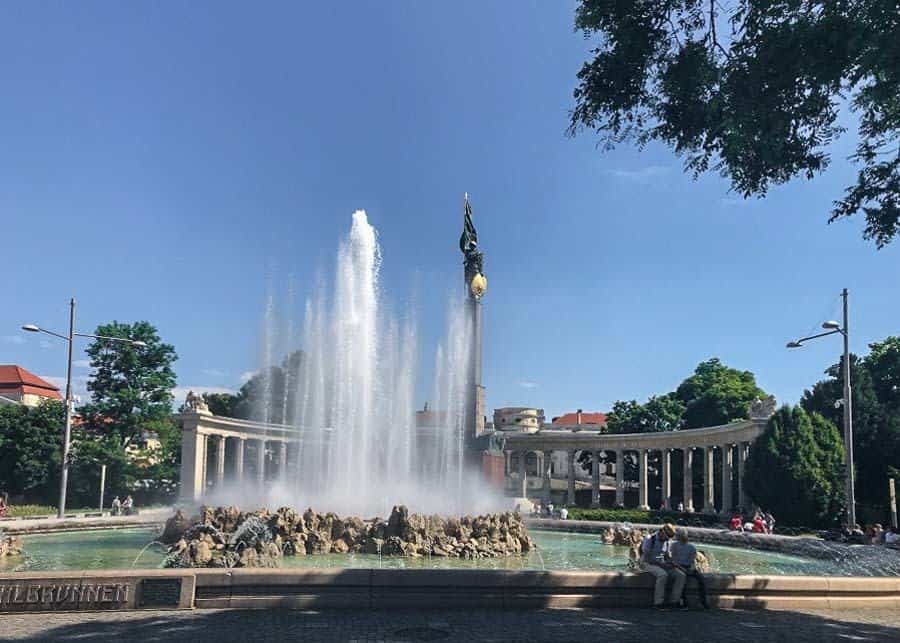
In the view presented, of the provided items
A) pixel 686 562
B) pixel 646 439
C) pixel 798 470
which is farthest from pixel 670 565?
pixel 646 439

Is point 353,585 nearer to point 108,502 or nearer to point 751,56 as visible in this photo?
point 751,56

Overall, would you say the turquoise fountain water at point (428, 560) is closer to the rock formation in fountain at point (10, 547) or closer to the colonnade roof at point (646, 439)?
the rock formation in fountain at point (10, 547)

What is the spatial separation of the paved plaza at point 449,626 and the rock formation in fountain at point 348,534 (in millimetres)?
10876

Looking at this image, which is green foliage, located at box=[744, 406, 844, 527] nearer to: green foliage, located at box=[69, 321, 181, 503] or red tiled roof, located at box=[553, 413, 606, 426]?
green foliage, located at box=[69, 321, 181, 503]

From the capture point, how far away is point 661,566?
14273 millimetres

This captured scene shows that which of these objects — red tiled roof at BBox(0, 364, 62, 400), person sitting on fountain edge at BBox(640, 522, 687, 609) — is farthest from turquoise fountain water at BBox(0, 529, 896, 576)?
red tiled roof at BBox(0, 364, 62, 400)

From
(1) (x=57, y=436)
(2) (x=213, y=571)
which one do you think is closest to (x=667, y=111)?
(2) (x=213, y=571)

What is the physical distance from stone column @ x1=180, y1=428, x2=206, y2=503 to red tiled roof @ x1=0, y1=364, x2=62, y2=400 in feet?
179

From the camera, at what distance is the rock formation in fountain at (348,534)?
24.4m

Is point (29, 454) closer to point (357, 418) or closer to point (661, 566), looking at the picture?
point (357, 418)

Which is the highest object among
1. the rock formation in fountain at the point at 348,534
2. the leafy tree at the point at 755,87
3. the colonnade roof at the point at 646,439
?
the leafy tree at the point at 755,87

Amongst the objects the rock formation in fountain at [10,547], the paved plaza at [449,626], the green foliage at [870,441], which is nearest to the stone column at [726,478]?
the green foliage at [870,441]

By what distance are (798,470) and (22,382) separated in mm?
102343

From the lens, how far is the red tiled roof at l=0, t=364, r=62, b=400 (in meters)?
111
